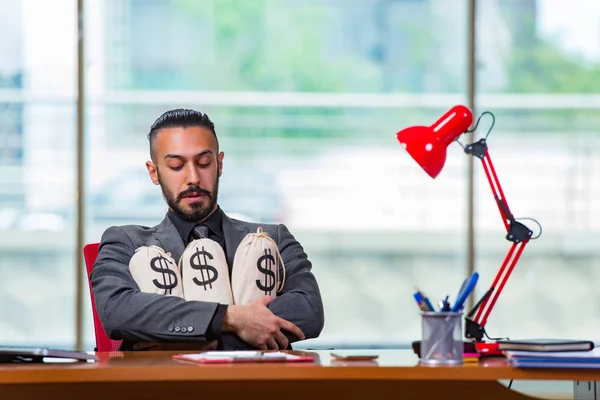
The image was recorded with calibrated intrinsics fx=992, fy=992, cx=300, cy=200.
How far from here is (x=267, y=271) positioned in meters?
2.40

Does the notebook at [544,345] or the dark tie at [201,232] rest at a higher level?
the dark tie at [201,232]

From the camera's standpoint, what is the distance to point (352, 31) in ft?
15.6

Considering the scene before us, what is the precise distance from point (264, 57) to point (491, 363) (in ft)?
10.3

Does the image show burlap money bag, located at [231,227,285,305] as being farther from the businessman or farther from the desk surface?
the desk surface

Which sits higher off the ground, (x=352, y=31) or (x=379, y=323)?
(x=352, y=31)

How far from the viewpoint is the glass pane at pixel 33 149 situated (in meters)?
4.65

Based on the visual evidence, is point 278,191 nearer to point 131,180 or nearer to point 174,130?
point 131,180

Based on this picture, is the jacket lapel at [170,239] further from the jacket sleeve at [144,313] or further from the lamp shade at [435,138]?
the lamp shade at [435,138]

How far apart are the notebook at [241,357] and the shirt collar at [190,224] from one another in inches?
26.1

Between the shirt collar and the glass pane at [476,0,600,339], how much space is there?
7.95 ft

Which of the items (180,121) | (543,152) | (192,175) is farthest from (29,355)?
(543,152)

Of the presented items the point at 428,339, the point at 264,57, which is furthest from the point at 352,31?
the point at 428,339

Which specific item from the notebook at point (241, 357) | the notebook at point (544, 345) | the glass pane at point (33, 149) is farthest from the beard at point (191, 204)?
the glass pane at point (33, 149)

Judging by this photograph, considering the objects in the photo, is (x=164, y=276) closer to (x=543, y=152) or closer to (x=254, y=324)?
(x=254, y=324)
